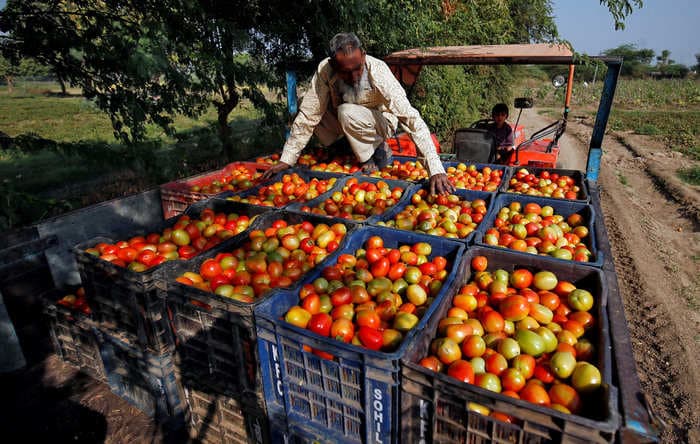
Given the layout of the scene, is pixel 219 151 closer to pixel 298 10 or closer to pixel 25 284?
pixel 298 10

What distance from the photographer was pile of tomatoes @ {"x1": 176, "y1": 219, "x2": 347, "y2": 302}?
108 inches

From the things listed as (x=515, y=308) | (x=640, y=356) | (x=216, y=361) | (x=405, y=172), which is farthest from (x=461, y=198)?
(x=216, y=361)

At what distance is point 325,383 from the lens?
2.05 metres

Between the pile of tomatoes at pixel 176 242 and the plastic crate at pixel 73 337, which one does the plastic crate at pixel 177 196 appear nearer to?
the pile of tomatoes at pixel 176 242

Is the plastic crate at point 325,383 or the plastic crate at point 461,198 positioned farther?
the plastic crate at point 461,198

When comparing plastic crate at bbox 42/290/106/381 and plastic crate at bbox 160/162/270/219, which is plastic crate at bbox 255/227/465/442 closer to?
plastic crate at bbox 42/290/106/381

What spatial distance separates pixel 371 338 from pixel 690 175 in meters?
12.6

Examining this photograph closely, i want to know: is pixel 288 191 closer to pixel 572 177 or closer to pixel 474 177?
pixel 474 177

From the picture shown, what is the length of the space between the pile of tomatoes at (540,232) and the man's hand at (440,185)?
0.54m

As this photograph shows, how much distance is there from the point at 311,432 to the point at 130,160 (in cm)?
379

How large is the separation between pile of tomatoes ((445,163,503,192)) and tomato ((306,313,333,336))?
275 centimetres

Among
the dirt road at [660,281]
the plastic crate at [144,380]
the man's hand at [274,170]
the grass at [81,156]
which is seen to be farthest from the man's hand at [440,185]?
the grass at [81,156]

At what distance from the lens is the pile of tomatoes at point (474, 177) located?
15.2 feet

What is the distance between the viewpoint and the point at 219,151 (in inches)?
381
